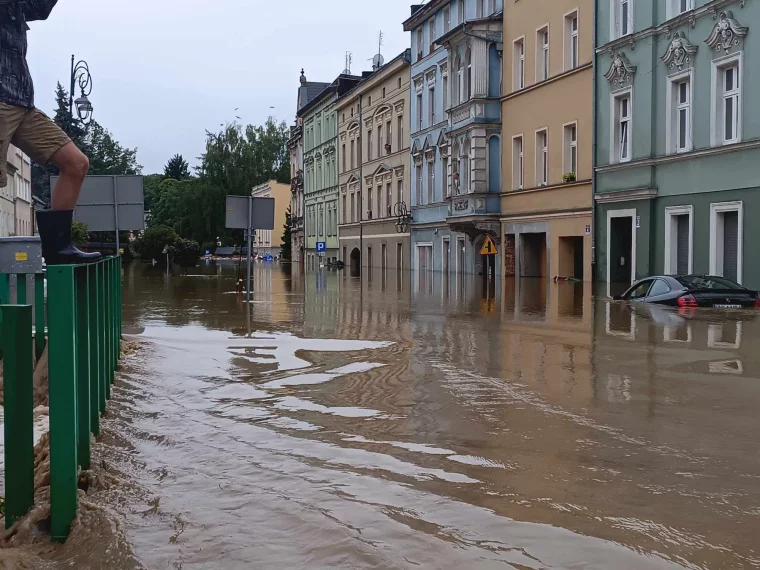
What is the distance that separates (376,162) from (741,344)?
1990 inches

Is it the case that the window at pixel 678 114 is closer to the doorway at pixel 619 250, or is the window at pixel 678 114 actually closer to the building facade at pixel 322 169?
the doorway at pixel 619 250

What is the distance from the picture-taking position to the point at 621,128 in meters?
32.5

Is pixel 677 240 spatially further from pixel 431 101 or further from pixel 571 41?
pixel 431 101

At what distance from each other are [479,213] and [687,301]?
22540 mm

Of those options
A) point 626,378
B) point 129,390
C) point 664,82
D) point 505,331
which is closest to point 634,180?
point 664,82

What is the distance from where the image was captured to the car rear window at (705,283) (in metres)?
20.8

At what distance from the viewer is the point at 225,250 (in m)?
141

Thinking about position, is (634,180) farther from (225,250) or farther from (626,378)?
(225,250)

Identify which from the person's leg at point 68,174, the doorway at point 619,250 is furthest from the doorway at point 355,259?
the person's leg at point 68,174

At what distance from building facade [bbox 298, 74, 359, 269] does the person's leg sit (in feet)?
227

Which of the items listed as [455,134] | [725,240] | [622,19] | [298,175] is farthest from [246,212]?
[298,175]

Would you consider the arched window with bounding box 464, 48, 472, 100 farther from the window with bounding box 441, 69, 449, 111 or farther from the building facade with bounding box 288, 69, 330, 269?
the building facade with bounding box 288, 69, 330, 269

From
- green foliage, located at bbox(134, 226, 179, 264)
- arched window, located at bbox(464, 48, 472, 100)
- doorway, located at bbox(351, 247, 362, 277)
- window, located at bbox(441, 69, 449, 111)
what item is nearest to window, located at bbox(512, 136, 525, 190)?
arched window, located at bbox(464, 48, 472, 100)

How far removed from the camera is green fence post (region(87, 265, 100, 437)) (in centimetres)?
592
